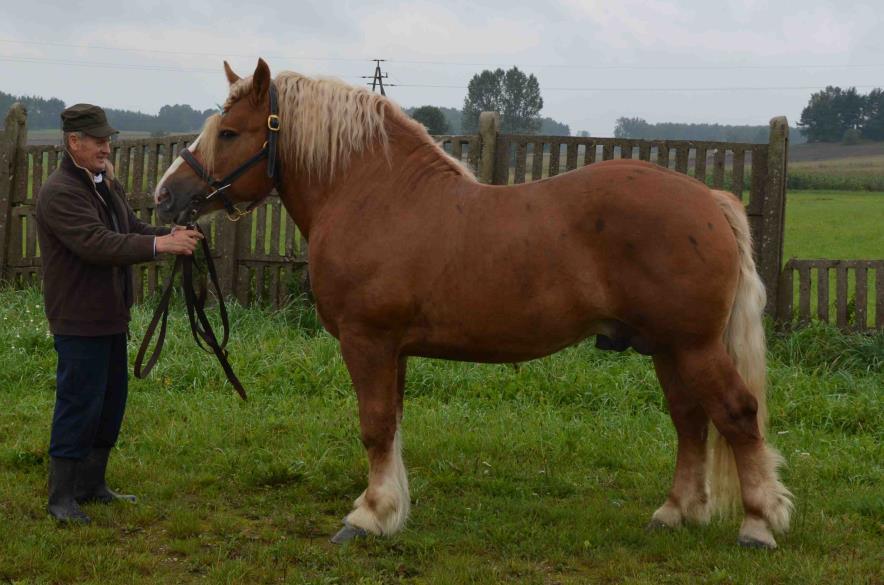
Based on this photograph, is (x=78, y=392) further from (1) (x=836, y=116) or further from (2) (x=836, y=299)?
(1) (x=836, y=116)

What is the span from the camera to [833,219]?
22.4m

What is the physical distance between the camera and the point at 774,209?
A: 767cm

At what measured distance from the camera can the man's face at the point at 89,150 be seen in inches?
176

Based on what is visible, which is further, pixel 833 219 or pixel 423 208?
pixel 833 219

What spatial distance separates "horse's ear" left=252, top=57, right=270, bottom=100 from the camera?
422cm

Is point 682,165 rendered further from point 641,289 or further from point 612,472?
point 641,289

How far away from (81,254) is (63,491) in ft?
3.96

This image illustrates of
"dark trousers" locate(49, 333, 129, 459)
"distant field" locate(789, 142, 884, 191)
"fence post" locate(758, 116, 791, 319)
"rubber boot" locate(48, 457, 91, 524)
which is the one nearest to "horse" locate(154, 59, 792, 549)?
"dark trousers" locate(49, 333, 129, 459)

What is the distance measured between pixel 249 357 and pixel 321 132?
3.37 meters

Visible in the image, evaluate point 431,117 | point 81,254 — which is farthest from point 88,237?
point 431,117

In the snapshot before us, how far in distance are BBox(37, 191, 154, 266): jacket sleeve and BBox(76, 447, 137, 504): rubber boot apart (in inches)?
43.3

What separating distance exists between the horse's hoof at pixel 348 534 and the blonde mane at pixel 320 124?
66.8 inches

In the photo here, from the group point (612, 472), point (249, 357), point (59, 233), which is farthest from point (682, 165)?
point (59, 233)

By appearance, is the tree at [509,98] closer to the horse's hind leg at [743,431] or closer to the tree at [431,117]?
the tree at [431,117]
